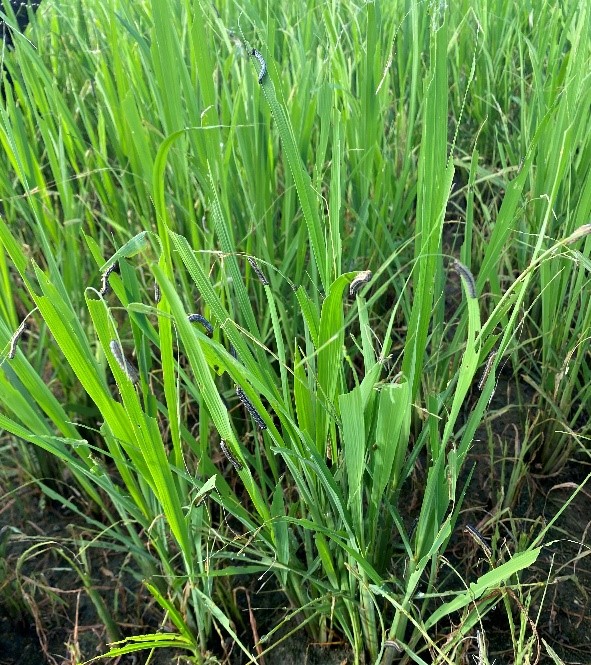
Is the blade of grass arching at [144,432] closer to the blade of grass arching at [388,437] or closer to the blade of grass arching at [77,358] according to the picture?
the blade of grass arching at [77,358]

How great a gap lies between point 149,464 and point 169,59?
37 centimetres

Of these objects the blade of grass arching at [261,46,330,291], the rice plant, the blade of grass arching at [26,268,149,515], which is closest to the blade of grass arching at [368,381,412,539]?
the rice plant

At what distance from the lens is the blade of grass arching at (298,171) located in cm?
45

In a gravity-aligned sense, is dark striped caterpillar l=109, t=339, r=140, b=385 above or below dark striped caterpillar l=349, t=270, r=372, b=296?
below

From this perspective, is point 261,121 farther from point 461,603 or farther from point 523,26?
point 523,26

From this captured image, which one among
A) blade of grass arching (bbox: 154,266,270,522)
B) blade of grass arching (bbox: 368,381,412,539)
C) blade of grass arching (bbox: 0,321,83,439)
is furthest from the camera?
blade of grass arching (bbox: 0,321,83,439)

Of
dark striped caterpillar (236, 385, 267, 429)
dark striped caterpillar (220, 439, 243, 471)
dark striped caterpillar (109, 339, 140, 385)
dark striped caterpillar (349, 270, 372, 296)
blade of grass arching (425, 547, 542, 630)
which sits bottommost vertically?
blade of grass arching (425, 547, 542, 630)

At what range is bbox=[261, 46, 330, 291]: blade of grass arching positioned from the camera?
1.47ft

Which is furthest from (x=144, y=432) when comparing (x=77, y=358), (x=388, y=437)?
(x=388, y=437)

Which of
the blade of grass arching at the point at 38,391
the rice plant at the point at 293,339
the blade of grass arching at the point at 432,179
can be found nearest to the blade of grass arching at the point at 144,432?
the rice plant at the point at 293,339

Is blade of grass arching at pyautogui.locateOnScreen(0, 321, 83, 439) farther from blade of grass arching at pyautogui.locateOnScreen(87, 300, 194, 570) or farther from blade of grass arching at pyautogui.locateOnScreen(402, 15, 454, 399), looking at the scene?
blade of grass arching at pyautogui.locateOnScreen(402, 15, 454, 399)

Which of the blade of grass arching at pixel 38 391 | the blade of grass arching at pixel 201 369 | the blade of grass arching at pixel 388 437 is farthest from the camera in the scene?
the blade of grass arching at pixel 38 391

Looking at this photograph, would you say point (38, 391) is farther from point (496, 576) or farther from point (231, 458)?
point (496, 576)

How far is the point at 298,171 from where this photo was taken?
0.47 m
